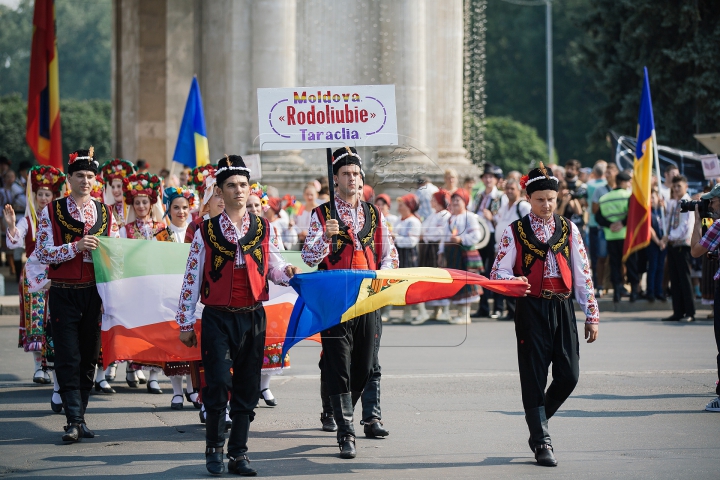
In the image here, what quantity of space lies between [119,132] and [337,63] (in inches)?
326

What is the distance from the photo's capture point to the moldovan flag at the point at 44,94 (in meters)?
20.3

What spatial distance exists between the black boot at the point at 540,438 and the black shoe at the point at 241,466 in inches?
72.5

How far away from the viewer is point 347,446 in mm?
8375

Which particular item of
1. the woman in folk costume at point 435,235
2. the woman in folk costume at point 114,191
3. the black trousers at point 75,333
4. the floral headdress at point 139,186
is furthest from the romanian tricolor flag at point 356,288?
Result: the woman in folk costume at point 435,235

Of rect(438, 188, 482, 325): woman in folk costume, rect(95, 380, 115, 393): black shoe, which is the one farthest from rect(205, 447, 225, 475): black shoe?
rect(438, 188, 482, 325): woman in folk costume

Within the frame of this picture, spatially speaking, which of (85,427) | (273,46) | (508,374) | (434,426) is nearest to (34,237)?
(85,427)

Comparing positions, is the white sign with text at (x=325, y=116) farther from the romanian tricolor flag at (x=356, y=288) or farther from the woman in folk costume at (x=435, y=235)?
the woman in folk costume at (x=435, y=235)

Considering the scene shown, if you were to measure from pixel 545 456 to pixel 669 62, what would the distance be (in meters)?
26.2

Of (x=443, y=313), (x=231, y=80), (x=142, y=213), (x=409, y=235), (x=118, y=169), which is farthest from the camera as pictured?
(x=231, y=80)

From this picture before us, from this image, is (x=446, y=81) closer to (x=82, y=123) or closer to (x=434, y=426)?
(x=434, y=426)

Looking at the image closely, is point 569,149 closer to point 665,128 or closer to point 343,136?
point 665,128

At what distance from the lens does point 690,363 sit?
13031 mm

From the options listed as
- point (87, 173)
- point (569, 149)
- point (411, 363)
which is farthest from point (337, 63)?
point (569, 149)

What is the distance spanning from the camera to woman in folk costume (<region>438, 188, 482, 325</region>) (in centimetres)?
1644
